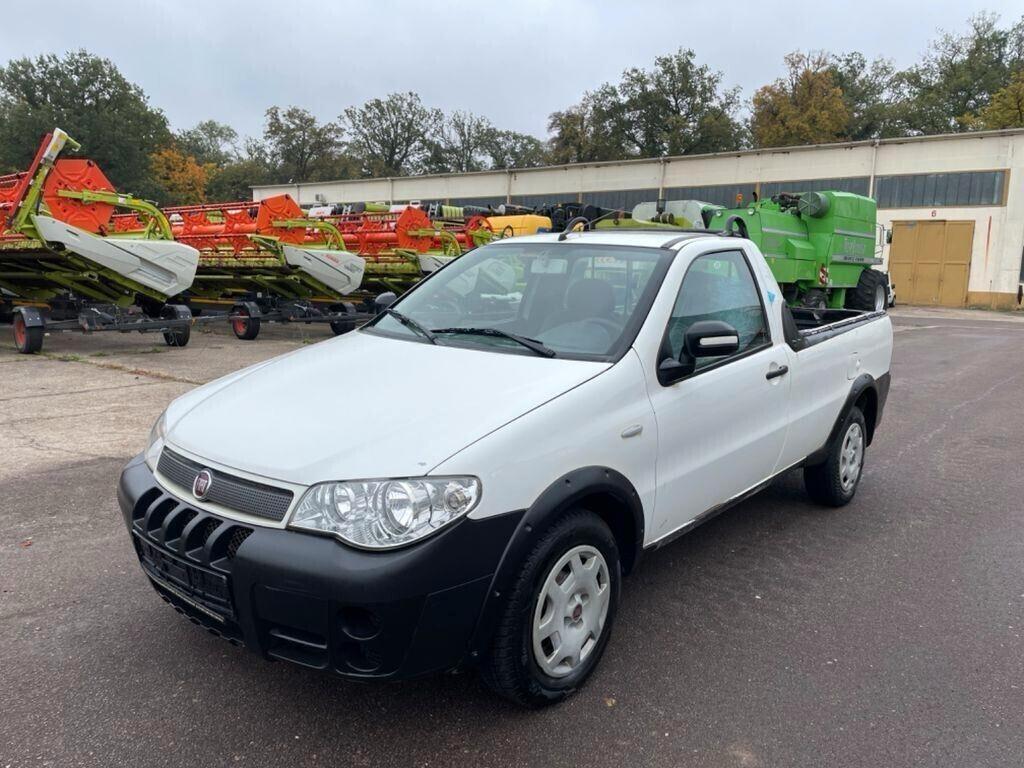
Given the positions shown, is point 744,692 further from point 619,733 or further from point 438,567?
point 438,567

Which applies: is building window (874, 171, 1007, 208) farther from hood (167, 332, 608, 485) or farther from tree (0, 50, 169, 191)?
tree (0, 50, 169, 191)

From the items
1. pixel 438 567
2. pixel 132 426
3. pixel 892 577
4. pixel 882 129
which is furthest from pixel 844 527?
pixel 882 129

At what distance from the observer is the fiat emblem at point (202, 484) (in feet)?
8.21

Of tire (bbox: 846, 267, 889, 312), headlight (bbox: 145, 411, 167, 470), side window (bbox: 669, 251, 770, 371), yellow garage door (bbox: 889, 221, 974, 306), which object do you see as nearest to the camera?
headlight (bbox: 145, 411, 167, 470)

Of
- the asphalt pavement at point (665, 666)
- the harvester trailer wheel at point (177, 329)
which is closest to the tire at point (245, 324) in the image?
the harvester trailer wheel at point (177, 329)

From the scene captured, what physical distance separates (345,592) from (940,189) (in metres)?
35.2

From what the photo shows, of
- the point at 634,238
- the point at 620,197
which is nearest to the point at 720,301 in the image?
the point at 634,238

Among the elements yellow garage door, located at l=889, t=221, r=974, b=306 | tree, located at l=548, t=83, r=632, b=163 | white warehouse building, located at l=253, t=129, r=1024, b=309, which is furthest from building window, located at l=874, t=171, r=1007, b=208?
tree, located at l=548, t=83, r=632, b=163

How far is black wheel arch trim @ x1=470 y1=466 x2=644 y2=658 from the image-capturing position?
2.38 meters

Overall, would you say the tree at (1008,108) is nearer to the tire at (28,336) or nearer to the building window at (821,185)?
the building window at (821,185)

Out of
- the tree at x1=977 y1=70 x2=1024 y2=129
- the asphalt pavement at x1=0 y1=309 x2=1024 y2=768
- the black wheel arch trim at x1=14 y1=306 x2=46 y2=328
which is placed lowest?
the asphalt pavement at x1=0 y1=309 x2=1024 y2=768

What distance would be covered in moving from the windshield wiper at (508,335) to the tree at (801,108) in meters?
51.9

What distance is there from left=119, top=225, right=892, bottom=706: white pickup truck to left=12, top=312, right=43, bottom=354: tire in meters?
9.19

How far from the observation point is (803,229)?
16.6 metres
